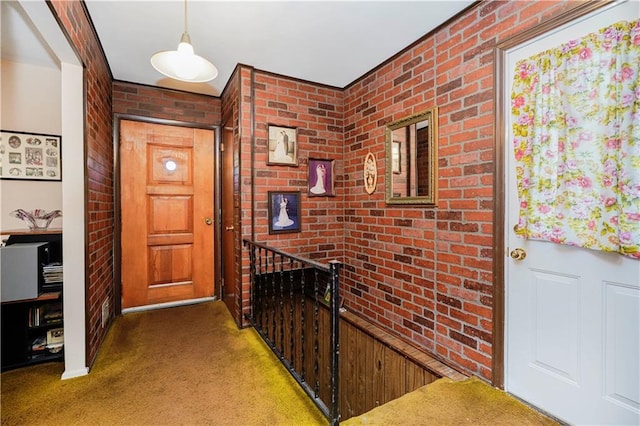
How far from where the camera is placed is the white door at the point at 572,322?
4.23 feet

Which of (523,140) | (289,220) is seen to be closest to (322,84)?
(289,220)

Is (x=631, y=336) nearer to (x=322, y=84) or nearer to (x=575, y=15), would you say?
(x=575, y=15)

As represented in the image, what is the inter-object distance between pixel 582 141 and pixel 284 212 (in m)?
2.15

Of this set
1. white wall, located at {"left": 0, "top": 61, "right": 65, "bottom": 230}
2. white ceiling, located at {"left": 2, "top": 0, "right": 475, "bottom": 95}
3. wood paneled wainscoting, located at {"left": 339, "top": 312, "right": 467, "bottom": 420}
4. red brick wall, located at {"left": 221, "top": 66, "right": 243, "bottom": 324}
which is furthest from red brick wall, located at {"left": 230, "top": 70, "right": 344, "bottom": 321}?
white wall, located at {"left": 0, "top": 61, "right": 65, "bottom": 230}

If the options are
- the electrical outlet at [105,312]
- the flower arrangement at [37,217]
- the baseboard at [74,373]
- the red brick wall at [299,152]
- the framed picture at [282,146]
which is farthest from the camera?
the framed picture at [282,146]

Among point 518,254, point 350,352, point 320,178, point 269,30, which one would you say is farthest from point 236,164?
point 518,254

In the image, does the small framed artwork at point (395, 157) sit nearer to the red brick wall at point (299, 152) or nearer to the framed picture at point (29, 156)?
the red brick wall at point (299, 152)

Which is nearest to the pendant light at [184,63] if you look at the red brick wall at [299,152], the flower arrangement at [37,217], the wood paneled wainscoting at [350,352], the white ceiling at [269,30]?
the white ceiling at [269,30]

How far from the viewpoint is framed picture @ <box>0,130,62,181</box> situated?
230 cm

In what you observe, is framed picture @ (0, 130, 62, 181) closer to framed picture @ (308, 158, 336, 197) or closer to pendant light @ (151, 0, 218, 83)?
pendant light @ (151, 0, 218, 83)

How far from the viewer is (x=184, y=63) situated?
1544mm

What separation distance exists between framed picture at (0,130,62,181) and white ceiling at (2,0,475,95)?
62cm

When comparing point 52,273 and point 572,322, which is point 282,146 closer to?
point 52,273

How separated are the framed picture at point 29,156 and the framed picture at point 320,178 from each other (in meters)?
2.17
